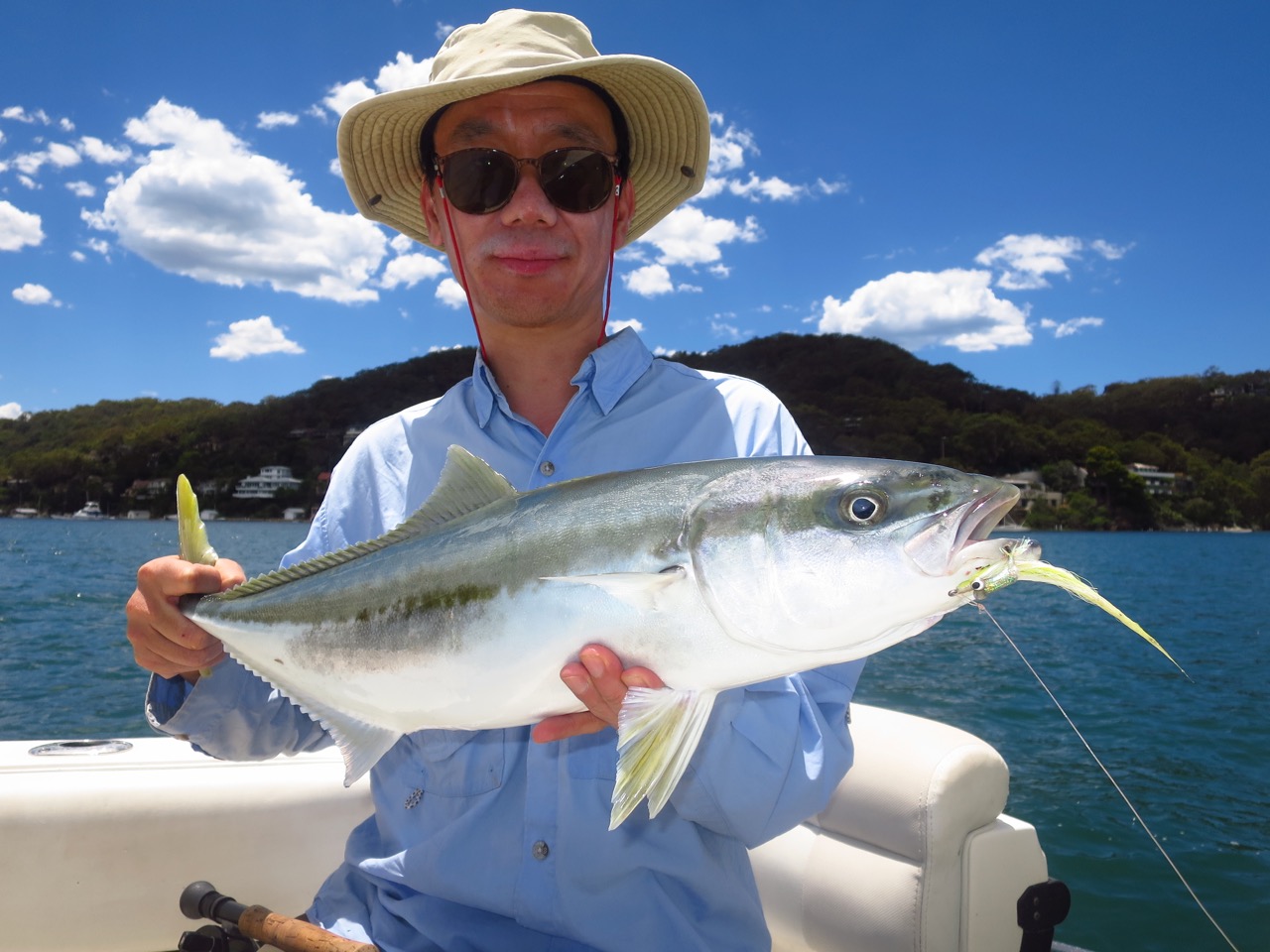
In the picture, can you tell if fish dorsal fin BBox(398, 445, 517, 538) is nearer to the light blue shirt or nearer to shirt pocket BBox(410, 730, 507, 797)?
the light blue shirt

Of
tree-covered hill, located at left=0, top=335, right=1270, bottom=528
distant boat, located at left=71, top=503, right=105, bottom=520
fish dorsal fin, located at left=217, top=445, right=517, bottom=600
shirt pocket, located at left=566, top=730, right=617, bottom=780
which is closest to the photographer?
fish dorsal fin, located at left=217, top=445, right=517, bottom=600

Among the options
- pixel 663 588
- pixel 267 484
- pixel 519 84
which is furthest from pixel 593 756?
pixel 267 484

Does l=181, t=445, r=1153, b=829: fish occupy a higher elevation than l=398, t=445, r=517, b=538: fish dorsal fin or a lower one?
lower

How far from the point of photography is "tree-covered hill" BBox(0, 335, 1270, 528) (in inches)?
3164

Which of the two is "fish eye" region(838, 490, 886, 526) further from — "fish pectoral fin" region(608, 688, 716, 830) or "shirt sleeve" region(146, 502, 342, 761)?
"shirt sleeve" region(146, 502, 342, 761)

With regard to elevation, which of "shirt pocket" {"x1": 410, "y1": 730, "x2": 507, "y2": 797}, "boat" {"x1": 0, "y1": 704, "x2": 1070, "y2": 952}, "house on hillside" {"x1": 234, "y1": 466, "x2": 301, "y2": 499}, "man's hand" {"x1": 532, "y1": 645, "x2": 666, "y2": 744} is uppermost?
"house on hillside" {"x1": 234, "y1": 466, "x2": 301, "y2": 499}

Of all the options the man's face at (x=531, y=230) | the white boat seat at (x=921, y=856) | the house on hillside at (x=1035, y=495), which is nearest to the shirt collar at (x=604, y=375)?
the man's face at (x=531, y=230)

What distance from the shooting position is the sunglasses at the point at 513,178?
2760 millimetres

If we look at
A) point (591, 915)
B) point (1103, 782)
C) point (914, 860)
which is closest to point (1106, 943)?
point (1103, 782)

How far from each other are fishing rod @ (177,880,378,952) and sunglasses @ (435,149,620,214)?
2.29 meters

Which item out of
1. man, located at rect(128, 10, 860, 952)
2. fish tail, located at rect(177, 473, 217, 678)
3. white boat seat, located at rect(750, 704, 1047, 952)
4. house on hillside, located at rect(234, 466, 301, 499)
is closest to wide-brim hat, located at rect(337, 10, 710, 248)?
man, located at rect(128, 10, 860, 952)

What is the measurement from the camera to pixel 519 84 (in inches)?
111

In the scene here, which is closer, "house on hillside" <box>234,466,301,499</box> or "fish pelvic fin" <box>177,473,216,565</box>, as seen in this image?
"fish pelvic fin" <box>177,473,216,565</box>

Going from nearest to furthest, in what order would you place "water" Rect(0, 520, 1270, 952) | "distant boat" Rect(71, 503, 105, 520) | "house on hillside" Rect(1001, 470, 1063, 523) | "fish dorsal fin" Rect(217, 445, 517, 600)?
"fish dorsal fin" Rect(217, 445, 517, 600) → "water" Rect(0, 520, 1270, 952) → "house on hillside" Rect(1001, 470, 1063, 523) → "distant boat" Rect(71, 503, 105, 520)
